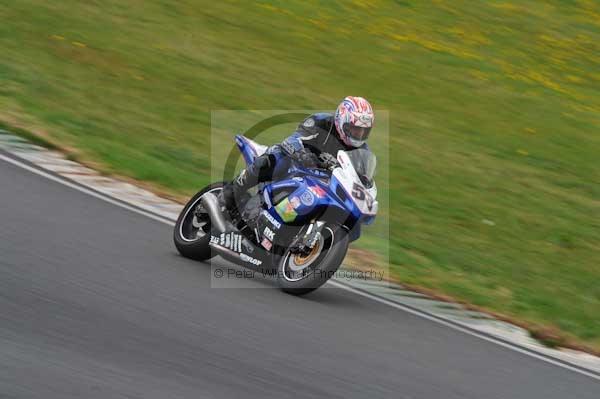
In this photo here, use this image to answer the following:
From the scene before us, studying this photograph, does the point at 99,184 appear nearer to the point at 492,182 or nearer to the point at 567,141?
the point at 492,182

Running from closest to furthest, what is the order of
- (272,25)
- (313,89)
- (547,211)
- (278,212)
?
(278,212) < (547,211) < (313,89) < (272,25)

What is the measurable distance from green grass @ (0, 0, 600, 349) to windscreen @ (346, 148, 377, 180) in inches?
75.2

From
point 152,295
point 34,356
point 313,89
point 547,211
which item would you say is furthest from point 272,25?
point 34,356

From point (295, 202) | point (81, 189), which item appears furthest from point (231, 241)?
point (81, 189)

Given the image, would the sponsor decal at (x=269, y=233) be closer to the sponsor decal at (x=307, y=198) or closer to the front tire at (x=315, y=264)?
the front tire at (x=315, y=264)

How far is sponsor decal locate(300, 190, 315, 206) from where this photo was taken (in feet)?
26.3

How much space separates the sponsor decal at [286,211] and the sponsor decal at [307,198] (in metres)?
0.14

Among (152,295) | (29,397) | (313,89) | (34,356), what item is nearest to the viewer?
(29,397)

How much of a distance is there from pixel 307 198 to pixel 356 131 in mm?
701

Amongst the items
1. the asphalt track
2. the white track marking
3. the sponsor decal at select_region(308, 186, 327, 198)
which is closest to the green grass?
the white track marking

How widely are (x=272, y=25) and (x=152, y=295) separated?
12590mm

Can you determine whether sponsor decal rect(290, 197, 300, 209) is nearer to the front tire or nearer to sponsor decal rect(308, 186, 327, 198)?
sponsor decal rect(308, 186, 327, 198)

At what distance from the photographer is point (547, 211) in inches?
527

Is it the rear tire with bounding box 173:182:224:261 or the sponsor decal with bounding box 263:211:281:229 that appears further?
the rear tire with bounding box 173:182:224:261
